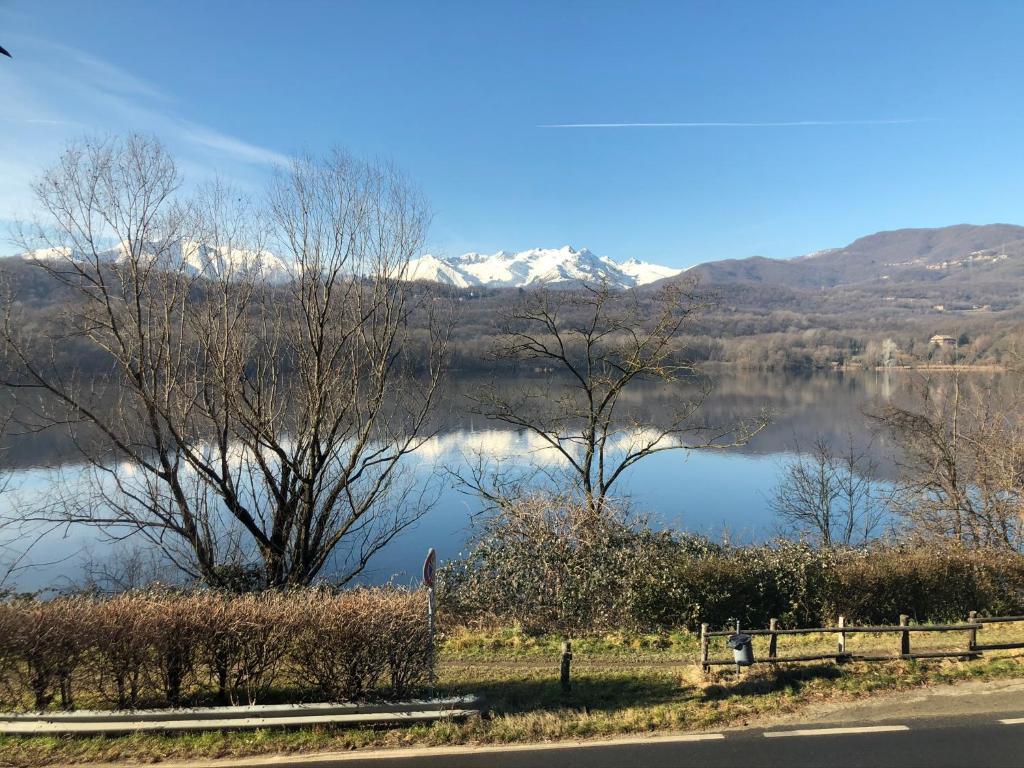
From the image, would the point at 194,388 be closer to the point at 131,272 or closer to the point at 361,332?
the point at 131,272

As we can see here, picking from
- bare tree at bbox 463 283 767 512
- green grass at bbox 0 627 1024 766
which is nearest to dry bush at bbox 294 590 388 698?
green grass at bbox 0 627 1024 766

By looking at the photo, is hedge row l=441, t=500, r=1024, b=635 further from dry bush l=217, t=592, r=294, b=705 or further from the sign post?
dry bush l=217, t=592, r=294, b=705

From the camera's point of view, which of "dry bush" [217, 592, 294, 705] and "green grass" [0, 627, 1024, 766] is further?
"dry bush" [217, 592, 294, 705]

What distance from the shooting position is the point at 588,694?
862cm

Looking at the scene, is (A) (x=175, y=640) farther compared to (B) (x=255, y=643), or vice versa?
(B) (x=255, y=643)

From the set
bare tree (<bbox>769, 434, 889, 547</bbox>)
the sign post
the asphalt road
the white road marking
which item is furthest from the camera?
bare tree (<bbox>769, 434, 889, 547</bbox>)

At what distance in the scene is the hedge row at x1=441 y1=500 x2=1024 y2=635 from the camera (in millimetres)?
12602

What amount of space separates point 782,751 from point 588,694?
8.33 ft

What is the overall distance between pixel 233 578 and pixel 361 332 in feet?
20.7

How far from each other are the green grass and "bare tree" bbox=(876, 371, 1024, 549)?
1061cm

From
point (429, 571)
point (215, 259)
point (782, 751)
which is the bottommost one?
point (782, 751)

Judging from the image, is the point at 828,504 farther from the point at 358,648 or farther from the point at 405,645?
the point at 358,648

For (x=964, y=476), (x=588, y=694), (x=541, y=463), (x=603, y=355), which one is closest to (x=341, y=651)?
(x=588, y=694)

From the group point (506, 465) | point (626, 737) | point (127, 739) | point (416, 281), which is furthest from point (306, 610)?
point (506, 465)
